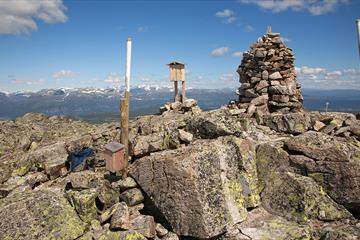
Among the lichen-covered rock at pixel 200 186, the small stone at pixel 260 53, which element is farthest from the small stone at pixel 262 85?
the lichen-covered rock at pixel 200 186

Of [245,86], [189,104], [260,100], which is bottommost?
[189,104]

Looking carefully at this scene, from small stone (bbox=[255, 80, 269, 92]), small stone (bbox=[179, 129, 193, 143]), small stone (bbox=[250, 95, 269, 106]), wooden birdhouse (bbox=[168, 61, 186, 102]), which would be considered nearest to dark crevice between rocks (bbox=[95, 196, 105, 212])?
small stone (bbox=[179, 129, 193, 143])

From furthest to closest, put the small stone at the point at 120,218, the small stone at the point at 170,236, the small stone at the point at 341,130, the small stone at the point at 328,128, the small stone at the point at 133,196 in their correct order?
the small stone at the point at 328,128
the small stone at the point at 341,130
the small stone at the point at 133,196
the small stone at the point at 120,218
the small stone at the point at 170,236

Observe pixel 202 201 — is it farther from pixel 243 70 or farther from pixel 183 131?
pixel 243 70

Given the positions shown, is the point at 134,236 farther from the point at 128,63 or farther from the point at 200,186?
the point at 128,63

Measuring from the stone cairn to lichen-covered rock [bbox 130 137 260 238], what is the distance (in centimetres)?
885

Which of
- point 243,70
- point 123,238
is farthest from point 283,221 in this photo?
point 243,70

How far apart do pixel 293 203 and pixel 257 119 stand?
27.5 feet

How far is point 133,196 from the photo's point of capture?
13961mm

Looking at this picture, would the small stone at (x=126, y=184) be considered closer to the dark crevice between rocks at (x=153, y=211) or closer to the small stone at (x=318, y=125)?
the dark crevice between rocks at (x=153, y=211)

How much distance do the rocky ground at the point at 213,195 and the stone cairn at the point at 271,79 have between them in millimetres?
5994

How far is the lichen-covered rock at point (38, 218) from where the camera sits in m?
11.7

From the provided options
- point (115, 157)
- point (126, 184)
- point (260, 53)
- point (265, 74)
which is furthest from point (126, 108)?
point (260, 53)

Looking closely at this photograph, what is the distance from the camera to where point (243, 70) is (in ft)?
82.9
